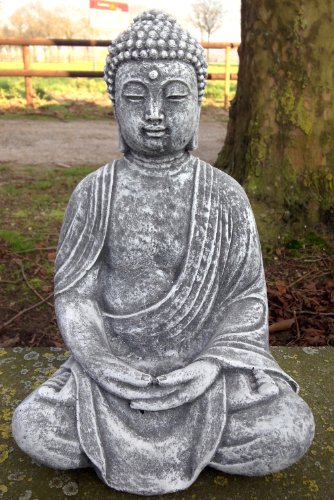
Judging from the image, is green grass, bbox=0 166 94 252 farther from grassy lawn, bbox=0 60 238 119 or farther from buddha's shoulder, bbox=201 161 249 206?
grassy lawn, bbox=0 60 238 119

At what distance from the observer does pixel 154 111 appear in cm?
213

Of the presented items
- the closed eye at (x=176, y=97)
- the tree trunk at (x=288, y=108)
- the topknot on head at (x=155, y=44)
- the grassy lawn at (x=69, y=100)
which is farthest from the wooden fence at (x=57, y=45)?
the closed eye at (x=176, y=97)

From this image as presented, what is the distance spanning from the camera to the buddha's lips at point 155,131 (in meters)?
2.16

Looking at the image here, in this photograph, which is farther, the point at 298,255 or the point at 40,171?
the point at 40,171

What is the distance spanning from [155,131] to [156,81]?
7.5 inches

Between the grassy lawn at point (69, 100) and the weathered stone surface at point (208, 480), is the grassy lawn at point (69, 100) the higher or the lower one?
the higher one

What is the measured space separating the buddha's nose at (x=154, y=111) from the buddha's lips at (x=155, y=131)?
3 cm

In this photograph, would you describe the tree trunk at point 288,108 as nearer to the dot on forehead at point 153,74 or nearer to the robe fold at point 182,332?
the robe fold at point 182,332

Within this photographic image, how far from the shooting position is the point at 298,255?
505cm

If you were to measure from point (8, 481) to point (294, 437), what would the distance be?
3.83 ft

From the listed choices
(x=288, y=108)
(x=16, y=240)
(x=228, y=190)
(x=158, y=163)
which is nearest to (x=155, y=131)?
(x=158, y=163)

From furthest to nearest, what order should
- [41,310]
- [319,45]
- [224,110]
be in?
[224,110], [319,45], [41,310]

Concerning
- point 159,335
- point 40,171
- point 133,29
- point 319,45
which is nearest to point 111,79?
point 133,29

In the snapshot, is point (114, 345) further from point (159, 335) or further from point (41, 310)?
point (41, 310)
